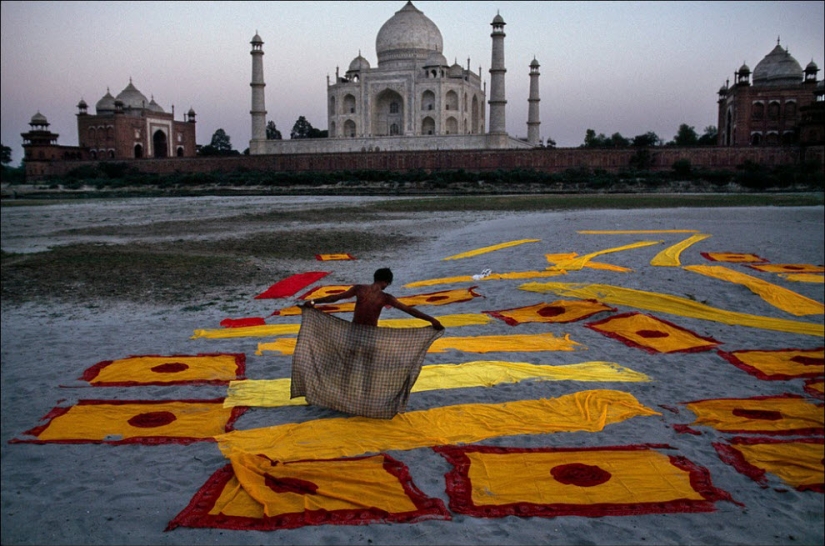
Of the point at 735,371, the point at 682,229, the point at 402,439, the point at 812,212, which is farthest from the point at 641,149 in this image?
the point at 402,439

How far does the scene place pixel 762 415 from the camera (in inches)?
198

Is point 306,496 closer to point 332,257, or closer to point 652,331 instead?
point 652,331

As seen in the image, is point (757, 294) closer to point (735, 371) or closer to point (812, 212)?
point (735, 371)

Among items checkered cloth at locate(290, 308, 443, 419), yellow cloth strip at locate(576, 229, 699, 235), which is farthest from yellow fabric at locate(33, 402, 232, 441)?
yellow cloth strip at locate(576, 229, 699, 235)

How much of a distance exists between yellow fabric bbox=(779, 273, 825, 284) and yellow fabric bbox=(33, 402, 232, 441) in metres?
8.00

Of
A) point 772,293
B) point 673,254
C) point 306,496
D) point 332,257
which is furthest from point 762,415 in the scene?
point 332,257

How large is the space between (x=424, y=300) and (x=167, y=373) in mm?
3592

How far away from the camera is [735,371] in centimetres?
609

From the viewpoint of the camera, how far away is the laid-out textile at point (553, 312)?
7738 mm

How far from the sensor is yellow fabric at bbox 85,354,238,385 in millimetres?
5695

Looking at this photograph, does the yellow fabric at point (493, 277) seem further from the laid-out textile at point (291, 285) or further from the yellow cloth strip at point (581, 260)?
the laid-out textile at point (291, 285)

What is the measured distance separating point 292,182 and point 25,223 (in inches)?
744

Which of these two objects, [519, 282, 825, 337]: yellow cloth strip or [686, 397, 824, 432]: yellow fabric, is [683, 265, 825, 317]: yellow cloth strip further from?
[686, 397, 824, 432]: yellow fabric

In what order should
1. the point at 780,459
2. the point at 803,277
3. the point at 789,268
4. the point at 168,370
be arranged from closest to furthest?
the point at 780,459
the point at 168,370
the point at 803,277
the point at 789,268
